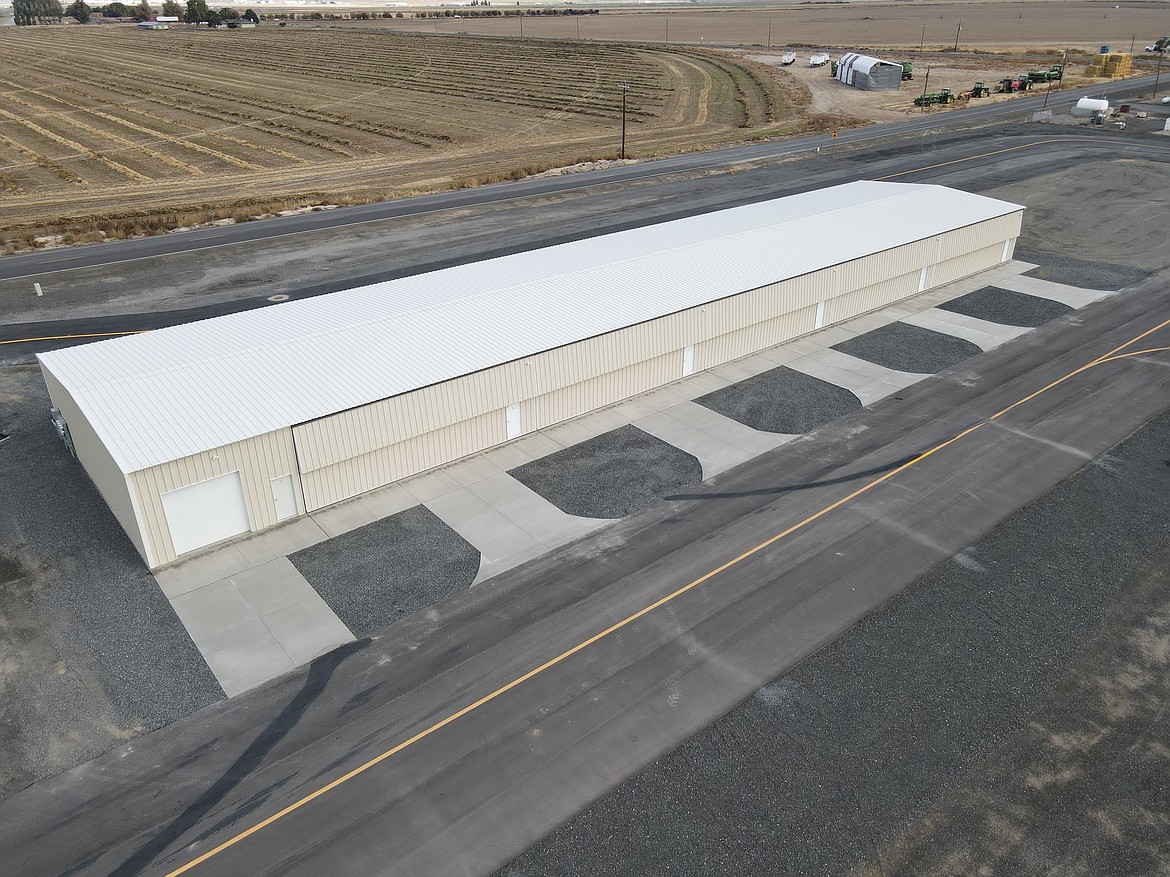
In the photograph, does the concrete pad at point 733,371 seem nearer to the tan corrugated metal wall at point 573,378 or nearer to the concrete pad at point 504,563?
the tan corrugated metal wall at point 573,378

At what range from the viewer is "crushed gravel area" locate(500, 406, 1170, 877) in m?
A: 16.8

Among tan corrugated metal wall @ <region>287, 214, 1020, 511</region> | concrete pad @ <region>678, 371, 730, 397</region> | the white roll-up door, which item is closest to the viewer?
the white roll-up door

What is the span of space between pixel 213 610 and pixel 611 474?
13.6 metres

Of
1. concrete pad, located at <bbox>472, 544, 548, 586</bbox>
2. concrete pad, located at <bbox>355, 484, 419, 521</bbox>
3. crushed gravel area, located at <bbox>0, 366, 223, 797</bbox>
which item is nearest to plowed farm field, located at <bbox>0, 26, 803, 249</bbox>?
crushed gravel area, located at <bbox>0, 366, 223, 797</bbox>

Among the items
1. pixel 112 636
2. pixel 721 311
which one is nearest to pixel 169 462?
pixel 112 636

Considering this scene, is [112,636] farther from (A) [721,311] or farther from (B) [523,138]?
(B) [523,138]

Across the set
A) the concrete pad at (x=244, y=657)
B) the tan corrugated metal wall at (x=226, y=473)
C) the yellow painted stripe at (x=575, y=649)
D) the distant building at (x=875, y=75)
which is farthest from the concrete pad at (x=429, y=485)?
the distant building at (x=875, y=75)

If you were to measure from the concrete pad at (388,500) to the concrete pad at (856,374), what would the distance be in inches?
742

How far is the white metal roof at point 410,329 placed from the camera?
26.8 metres

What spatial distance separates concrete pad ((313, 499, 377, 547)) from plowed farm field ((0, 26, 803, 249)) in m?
41.9

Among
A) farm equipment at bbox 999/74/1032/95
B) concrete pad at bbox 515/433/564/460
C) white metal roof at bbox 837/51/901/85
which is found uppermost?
white metal roof at bbox 837/51/901/85

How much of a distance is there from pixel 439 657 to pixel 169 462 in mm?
10067

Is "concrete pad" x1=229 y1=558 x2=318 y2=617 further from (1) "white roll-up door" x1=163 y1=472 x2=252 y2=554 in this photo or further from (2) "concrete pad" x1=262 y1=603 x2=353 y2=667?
(1) "white roll-up door" x1=163 y1=472 x2=252 y2=554

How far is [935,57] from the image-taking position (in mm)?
159750
